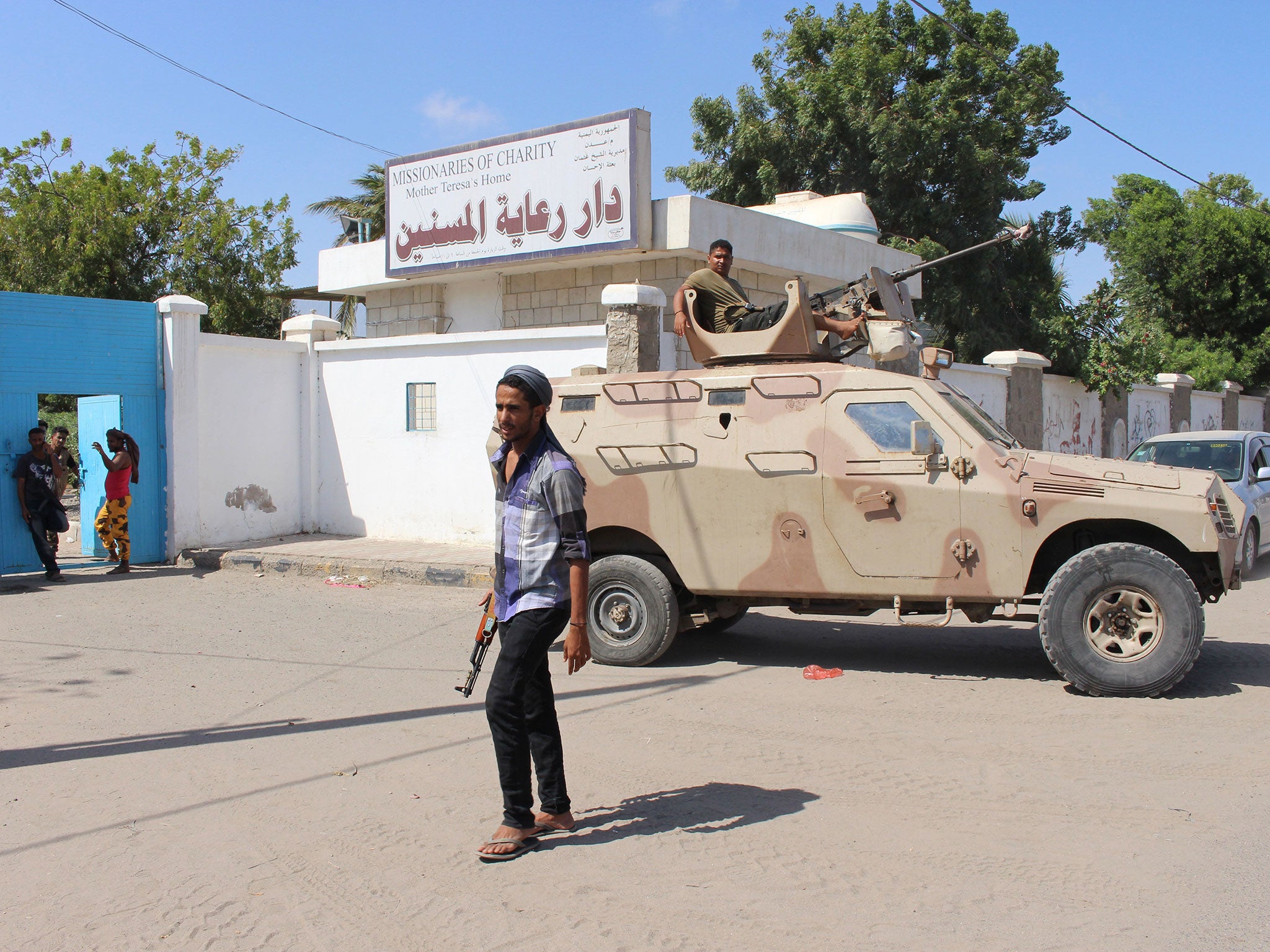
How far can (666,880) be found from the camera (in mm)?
3648

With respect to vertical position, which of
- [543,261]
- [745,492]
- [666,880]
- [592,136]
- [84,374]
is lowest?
[666,880]

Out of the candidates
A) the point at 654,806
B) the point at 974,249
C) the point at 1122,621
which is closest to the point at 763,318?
the point at 974,249

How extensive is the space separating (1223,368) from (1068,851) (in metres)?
27.2

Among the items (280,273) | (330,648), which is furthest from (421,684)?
(280,273)

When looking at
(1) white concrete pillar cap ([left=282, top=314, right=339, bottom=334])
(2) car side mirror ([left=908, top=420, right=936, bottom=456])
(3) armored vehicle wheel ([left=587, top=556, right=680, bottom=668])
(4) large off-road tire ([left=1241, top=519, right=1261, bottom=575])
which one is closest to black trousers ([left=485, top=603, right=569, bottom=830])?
(3) armored vehicle wheel ([left=587, top=556, right=680, bottom=668])

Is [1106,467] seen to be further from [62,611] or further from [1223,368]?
[1223,368]

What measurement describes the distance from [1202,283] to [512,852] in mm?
30645

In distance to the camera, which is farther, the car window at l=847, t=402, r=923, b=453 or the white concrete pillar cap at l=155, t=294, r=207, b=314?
the white concrete pillar cap at l=155, t=294, r=207, b=314

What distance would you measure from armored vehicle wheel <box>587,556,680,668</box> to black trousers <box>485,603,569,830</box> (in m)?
3.00

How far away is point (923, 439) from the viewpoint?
643 centimetres

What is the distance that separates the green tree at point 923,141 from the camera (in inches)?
923

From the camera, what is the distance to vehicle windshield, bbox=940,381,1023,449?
6594 mm

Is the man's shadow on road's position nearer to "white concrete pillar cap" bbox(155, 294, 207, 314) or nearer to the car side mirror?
the car side mirror

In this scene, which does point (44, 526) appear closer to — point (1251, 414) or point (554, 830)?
point (554, 830)
